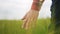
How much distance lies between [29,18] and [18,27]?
11 centimetres

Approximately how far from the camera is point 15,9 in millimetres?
1149

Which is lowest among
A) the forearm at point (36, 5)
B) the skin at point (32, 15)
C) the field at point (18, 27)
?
the field at point (18, 27)

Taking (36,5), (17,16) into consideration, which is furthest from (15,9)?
(36,5)

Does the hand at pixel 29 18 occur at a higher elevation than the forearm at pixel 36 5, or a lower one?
lower

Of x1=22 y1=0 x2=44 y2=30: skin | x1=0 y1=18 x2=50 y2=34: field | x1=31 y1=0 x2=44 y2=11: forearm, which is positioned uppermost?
x1=31 y1=0 x2=44 y2=11: forearm

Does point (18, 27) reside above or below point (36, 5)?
below

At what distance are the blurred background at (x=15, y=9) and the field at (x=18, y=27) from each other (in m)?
0.03

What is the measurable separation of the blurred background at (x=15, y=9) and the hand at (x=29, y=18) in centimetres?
3

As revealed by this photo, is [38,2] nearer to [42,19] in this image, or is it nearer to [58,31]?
[42,19]

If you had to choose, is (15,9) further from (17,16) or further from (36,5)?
(36,5)

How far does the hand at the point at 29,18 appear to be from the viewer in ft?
3.84

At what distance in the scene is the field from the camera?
112cm

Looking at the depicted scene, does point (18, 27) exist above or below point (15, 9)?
below

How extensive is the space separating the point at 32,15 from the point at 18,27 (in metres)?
0.14
